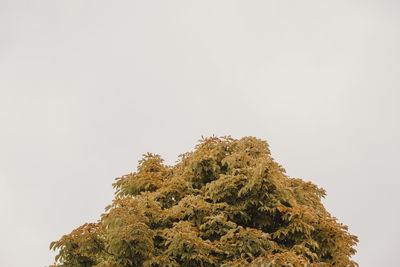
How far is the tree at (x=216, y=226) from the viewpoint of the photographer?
426 inches

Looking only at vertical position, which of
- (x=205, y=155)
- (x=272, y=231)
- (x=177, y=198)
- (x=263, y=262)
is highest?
(x=205, y=155)

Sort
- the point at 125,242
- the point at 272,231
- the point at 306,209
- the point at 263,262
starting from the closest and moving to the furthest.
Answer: the point at 263,262 < the point at 125,242 < the point at 306,209 < the point at 272,231

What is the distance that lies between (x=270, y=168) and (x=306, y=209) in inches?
64.5

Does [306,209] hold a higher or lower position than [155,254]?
higher

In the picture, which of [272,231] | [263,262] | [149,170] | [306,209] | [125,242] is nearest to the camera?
[263,262]

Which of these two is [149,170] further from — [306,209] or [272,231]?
[306,209]

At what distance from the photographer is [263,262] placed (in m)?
9.85

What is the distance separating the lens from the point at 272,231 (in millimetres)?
12750

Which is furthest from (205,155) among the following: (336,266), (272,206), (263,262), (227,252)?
(336,266)

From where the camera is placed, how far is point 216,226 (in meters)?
11.7

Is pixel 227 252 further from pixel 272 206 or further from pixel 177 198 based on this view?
pixel 177 198

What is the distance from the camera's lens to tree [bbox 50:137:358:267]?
1083 cm

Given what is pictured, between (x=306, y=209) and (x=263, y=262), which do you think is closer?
(x=263, y=262)

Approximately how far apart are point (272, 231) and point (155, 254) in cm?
388
